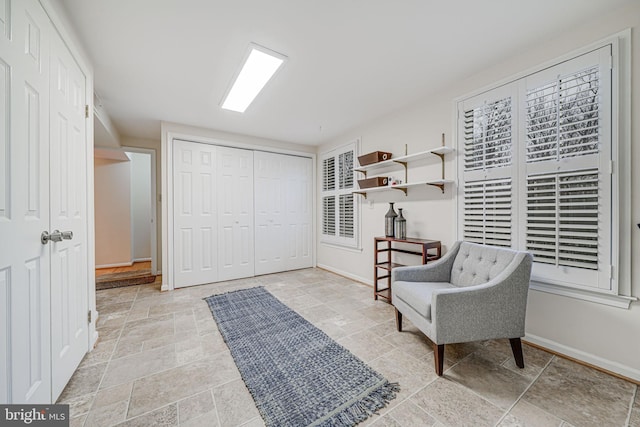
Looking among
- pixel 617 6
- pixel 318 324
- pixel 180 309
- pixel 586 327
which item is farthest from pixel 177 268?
pixel 617 6

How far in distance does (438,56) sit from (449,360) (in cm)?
252

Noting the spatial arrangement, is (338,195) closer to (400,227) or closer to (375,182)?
(375,182)

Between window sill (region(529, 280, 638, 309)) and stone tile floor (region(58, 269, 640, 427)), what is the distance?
49 cm

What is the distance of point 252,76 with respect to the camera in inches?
93.4

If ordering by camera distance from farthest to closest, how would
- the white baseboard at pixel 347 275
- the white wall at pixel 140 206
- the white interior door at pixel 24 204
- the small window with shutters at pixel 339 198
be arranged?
1. the white wall at pixel 140 206
2. the small window with shutters at pixel 339 198
3. the white baseboard at pixel 347 275
4. the white interior door at pixel 24 204

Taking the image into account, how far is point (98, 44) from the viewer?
1.92 meters

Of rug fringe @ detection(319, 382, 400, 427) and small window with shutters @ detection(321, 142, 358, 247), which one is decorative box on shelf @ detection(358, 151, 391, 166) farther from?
rug fringe @ detection(319, 382, 400, 427)

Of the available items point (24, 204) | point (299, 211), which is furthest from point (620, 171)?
point (299, 211)

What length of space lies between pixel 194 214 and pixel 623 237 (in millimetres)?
4518

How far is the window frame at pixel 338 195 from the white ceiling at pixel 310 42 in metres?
1.12

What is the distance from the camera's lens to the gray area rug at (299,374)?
1.35 metres

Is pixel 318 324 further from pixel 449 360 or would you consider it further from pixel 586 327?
pixel 586 327

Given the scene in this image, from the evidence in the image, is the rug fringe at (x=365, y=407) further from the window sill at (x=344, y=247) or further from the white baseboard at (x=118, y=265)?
the white baseboard at (x=118, y=265)

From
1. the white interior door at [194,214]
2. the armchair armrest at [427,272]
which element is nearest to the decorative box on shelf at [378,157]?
the armchair armrest at [427,272]
